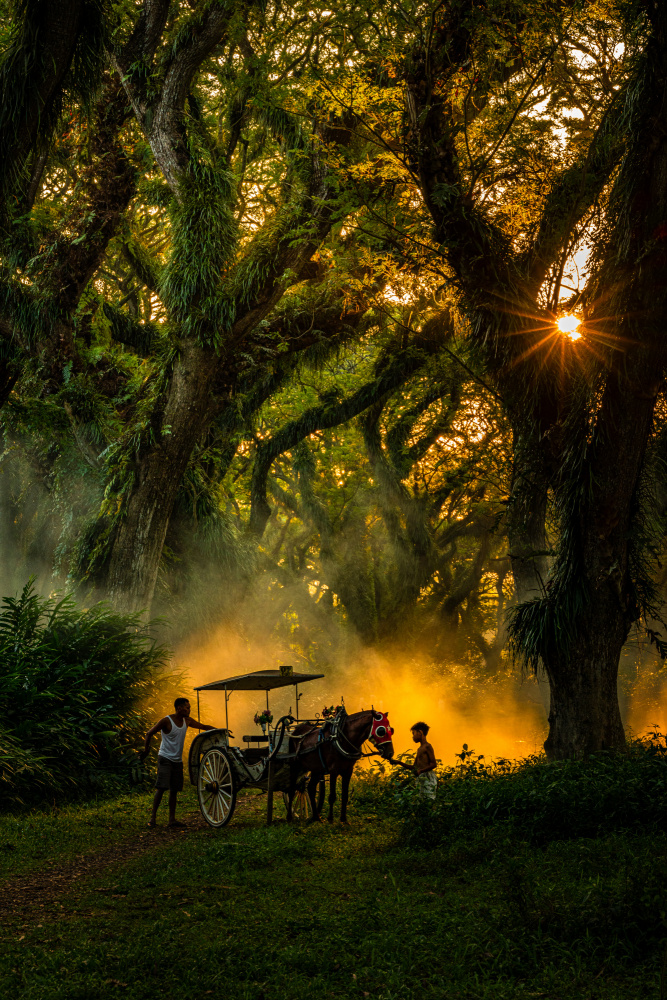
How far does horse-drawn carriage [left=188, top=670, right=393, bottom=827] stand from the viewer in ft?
30.4

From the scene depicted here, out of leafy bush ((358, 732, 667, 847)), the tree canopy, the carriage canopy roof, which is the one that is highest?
the tree canopy

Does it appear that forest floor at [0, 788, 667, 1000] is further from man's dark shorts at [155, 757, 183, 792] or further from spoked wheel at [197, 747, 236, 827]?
man's dark shorts at [155, 757, 183, 792]

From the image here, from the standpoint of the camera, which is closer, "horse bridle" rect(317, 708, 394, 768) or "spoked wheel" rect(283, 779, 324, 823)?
"horse bridle" rect(317, 708, 394, 768)

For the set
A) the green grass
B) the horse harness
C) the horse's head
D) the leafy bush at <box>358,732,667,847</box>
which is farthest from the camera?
the horse harness

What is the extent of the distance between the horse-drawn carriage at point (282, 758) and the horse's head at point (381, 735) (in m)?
0.02

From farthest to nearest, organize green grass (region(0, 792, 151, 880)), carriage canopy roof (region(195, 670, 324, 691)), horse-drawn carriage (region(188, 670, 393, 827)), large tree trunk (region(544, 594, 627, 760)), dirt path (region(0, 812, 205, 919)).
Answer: large tree trunk (region(544, 594, 627, 760)) → carriage canopy roof (region(195, 670, 324, 691)) → horse-drawn carriage (region(188, 670, 393, 827)) → green grass (region(0, 792, 151, 880)) → dirt path (region(0, 812, 205, 919))

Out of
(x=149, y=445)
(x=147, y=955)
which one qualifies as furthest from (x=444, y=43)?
(x=147, y=955)

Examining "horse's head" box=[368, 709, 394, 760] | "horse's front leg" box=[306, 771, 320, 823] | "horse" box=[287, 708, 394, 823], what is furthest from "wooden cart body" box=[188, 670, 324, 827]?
"horse's head" box=[368, 709, 394, 760]

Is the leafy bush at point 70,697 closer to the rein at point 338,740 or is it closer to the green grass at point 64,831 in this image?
the green grass at point 64,831

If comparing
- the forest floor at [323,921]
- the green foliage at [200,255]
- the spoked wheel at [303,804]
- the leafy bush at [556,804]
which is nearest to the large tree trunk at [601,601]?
the leafy bush at [556,804]

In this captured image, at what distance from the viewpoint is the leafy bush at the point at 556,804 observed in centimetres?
799

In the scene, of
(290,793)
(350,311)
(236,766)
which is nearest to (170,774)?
(236,766)

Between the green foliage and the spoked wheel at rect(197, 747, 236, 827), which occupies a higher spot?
the green foliage

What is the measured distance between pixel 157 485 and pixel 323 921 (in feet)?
35.7
